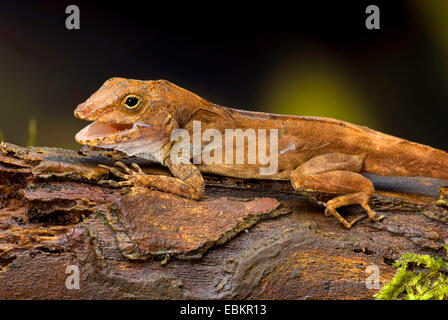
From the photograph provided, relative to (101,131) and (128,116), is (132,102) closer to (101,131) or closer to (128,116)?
(128,116)

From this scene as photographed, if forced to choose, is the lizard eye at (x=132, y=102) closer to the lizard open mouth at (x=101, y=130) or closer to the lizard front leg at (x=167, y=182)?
the lizard open mouth at (x=101, y=130)

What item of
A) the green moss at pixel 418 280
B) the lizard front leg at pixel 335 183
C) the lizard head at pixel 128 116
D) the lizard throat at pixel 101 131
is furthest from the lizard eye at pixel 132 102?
the green moss at pixel 418 280

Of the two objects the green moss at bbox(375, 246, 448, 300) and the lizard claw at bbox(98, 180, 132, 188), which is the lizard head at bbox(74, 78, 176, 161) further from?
the green moss at bbox(375, 246, 448, 300)

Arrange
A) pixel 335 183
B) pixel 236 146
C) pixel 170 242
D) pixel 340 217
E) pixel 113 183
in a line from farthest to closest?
pixel 236 146
pixel 335 183
pixel 340 217
pixel 113 183
pixel 170 242

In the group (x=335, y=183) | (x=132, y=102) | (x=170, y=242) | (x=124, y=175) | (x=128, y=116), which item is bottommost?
(x=170, y=242)

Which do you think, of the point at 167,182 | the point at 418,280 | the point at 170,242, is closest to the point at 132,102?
the point at 167,182

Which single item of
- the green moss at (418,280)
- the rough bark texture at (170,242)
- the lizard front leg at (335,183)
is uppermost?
the lizard front leg at (335,183)

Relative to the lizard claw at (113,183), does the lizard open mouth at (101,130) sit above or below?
above

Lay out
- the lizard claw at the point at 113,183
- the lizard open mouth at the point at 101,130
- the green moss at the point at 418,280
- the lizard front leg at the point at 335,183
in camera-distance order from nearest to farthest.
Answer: the green moss at the point at 418,280 < the lizard claw at the point at 113,183 < the lizard open mouth at the point at 101,130 < the lizard front leg at the point at 335,183
